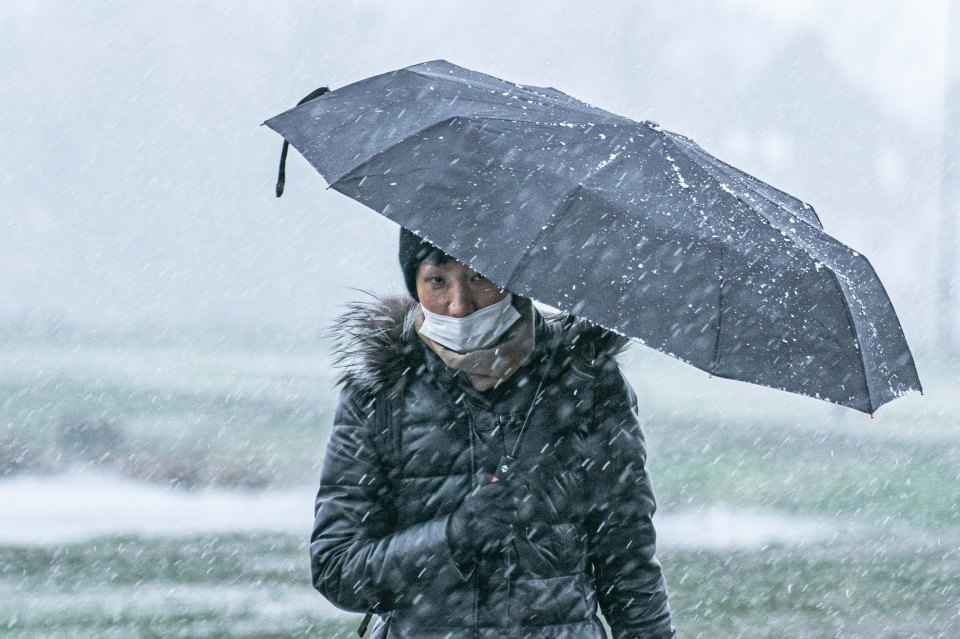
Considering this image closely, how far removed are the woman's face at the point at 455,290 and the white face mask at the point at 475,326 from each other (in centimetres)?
1

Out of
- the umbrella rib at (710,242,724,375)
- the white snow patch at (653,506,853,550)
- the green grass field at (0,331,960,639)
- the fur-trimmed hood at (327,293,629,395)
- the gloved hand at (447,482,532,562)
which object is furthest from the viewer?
the white snow patch at (653,506,853,550)

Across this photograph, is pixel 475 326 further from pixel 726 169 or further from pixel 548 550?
pixel 726 169

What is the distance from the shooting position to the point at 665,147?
2.36 metres

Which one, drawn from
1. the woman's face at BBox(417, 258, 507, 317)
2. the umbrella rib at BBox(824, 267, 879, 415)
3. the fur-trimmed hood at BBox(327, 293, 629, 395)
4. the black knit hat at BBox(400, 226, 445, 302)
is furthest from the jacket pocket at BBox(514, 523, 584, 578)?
the umbrella rib at BBox(824, 267, 879, 415)

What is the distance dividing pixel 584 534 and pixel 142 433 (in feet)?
34.8

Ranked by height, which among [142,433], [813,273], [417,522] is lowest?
[142,433]

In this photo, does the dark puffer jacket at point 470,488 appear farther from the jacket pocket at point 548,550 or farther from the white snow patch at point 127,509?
the white snow patch at point 127,509

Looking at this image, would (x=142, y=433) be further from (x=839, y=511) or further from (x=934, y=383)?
(x=934, y=383)

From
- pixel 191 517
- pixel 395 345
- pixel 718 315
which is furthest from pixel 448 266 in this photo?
pixel 191 517

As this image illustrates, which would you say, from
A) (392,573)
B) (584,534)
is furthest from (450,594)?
(584,534)

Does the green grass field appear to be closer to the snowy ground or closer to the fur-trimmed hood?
the snowy ground

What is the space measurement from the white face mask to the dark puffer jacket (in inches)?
2.5

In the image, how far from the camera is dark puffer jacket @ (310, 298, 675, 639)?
96.2 inches

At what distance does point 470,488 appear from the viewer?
2.49 metres
